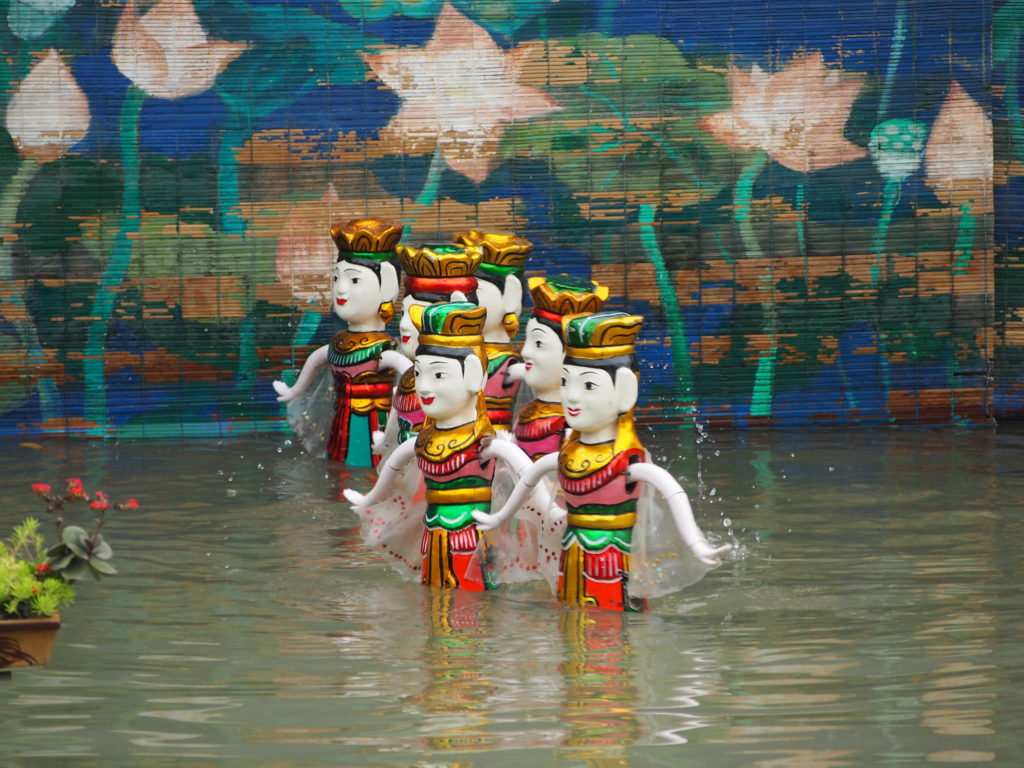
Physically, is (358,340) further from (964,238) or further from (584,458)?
(964,238)

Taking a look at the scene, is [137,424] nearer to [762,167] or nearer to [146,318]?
[146,318]

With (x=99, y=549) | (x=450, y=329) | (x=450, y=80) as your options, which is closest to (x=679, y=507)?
(x=450, y=329)

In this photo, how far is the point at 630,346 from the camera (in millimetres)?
5902

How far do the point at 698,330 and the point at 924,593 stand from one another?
14.1ft

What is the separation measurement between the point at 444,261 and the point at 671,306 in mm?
2854

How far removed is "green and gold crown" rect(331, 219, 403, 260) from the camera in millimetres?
8539

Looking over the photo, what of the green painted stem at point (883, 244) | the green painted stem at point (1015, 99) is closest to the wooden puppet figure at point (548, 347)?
the green painted stem at point (883, 244)

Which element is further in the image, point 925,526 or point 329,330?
point 329,330

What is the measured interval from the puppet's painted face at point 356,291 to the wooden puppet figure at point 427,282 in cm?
74

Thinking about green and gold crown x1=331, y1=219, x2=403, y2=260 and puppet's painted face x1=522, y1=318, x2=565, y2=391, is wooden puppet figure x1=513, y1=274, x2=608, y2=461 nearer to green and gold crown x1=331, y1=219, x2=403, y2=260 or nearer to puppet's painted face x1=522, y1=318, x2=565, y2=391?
puppet's painted face x1=522, y1=318, x2=565, y2=391

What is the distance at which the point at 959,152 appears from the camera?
10086 millimetres

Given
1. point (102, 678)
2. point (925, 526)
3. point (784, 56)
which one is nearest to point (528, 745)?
point (102, 678)

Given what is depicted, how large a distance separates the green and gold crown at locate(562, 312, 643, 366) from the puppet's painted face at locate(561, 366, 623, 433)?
6 cm

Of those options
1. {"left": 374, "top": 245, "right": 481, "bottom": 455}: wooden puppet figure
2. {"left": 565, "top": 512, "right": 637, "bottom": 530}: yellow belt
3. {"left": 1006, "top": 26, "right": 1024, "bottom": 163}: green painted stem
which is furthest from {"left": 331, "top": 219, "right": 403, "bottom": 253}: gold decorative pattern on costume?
{"left": 1006, "top": 26, "right": 1024, "bottom": 163}: green painted stem
